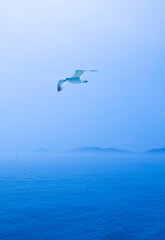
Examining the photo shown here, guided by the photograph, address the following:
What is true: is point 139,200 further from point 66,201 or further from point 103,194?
point 66,201

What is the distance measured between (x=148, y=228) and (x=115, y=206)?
27.4 feet

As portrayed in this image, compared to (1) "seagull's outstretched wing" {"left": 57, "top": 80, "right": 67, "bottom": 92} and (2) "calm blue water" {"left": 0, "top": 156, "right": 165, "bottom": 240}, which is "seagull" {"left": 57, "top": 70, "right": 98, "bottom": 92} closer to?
(1) "seagull's outstretched wing" {"left": 57, "top": 80, "right": 67, "bottom": 92}

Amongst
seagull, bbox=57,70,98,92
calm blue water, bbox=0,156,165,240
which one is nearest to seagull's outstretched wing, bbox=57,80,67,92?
seagull, bbox=57,70,98,92

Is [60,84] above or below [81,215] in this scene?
above

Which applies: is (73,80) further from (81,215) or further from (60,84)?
(81,215)

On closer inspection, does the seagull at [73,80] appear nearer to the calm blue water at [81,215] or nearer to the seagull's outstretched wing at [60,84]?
the seagull's outstretched wing at [60,84]

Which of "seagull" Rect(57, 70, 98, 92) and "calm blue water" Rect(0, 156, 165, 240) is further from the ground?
"seagull" Rect(57, 70, 98, 92)

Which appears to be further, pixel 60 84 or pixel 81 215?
pixel 81 215

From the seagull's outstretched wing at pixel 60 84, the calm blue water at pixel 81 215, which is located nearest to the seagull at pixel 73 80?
the seagull's outstretched wing at pixel 60 84

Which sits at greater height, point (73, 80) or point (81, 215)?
point (73, 80)

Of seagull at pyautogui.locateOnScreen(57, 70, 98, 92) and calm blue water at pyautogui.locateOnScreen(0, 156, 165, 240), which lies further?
calm blue water at pyautogui.locateOnScreen(0, 156, 165, 240)

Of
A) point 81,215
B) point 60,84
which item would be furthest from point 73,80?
point 81,215

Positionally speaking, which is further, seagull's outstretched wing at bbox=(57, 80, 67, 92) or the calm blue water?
the calm blue water

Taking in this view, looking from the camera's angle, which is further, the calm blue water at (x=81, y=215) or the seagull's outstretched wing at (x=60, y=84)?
the calm blue water at (x=81, y=215)
